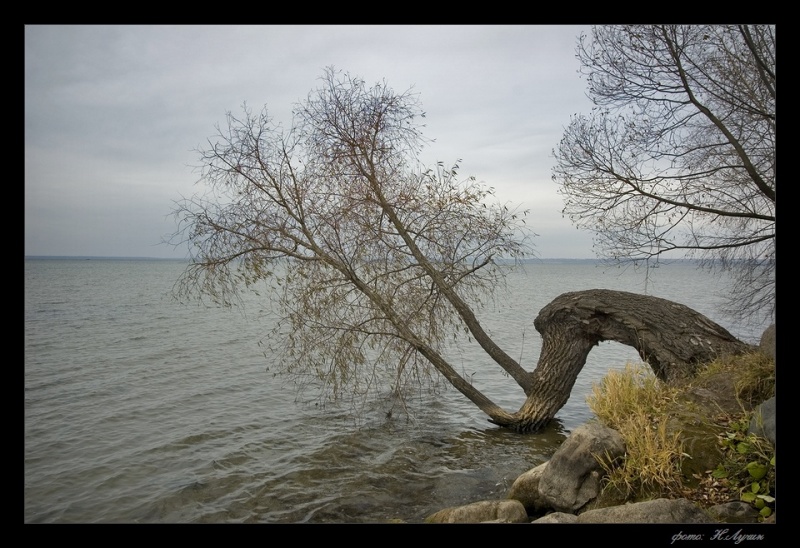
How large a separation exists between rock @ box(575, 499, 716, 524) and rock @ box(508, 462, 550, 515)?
126 centimetres

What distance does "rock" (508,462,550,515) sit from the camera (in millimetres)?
6305

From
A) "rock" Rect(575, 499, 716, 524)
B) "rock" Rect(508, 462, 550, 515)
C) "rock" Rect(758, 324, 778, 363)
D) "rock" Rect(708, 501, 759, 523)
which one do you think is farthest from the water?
"rock" Rect(708, 501, 759, 523)

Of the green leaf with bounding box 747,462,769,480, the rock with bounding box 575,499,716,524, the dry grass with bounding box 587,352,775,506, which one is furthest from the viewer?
the dry grass with bounding box 587,352,775,506

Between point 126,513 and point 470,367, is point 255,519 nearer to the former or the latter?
point 126,513

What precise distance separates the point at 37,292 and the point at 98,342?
19003 mm

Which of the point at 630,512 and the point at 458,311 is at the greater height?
the point at 458,311

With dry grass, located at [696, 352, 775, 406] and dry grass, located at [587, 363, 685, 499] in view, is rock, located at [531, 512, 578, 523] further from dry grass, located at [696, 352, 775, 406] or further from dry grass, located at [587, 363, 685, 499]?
dry grass, located at [696, 352, 775, 406]

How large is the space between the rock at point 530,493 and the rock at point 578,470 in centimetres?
15

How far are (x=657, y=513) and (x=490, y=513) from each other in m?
1.77

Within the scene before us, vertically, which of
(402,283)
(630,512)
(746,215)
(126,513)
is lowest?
(126,513)

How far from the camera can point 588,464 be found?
605cm

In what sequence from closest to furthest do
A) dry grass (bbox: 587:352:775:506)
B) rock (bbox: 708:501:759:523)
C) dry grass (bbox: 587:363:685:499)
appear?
rock (bbox: 708:501:759:523), dry grass (bbox: 587:352:775:506), dry grass (bbox: 587:363:685:499)
